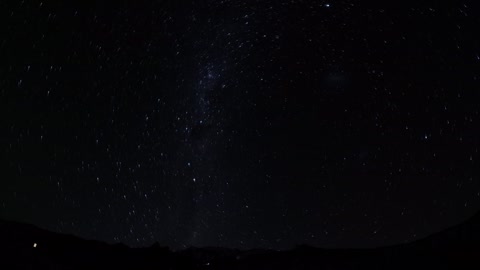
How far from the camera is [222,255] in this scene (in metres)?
17.6

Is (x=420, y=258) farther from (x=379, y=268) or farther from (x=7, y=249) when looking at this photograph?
(x=7, y=249)

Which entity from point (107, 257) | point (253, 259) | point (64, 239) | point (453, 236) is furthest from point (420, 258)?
point (64, 239)

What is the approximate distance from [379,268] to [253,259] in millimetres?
5713

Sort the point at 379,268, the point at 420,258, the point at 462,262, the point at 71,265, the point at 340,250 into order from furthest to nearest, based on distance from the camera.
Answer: the point at 71,265 → the point at 340,250 → the point at 379,268 → the point at 420,258 → the point at 462,262

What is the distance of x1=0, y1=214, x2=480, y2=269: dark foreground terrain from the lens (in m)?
9.35

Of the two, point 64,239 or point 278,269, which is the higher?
point 64,239

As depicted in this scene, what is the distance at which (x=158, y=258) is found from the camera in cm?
1675

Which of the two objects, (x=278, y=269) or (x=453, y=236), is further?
(x=278, y=269)

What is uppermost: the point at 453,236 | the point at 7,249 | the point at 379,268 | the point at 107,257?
the point at 453,236

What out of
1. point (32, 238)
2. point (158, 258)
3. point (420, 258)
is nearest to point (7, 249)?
point (32, 238)

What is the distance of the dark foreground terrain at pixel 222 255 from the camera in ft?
30.7

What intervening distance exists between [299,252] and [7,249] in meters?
10.0

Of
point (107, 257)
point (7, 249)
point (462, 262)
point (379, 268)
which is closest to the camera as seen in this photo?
point (462, 262)

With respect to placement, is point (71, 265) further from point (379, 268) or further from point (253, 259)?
point (379, 268)
